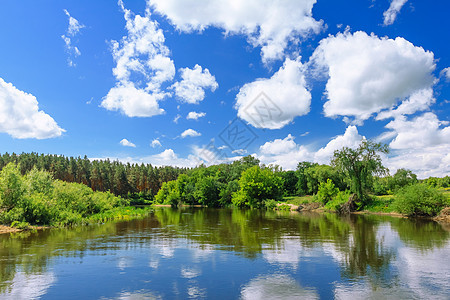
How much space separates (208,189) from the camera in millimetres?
101500

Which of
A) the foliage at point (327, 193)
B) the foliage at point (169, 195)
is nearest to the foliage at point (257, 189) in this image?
the foliage at point (327, 193)

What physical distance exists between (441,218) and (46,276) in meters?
45.8

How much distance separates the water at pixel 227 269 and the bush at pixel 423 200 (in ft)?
71.1

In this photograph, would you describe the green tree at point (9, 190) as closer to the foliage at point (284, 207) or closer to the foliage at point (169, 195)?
the foliage at point (284, 207)

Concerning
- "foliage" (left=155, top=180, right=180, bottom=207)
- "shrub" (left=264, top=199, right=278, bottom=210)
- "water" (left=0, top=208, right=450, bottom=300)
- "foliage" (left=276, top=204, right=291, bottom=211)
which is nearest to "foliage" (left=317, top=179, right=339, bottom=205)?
"foliage" (left=276, top=204, right=291, bottom=211)

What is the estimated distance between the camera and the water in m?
11.1

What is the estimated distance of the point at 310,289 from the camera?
11.4 meters

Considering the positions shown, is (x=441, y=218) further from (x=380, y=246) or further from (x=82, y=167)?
(x=82, y=167)

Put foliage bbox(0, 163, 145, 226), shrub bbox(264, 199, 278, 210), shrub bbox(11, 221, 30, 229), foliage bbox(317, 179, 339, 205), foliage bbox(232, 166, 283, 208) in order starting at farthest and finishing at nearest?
1. foliage bbox(232, 166, 283, 208)
2. shrub bbox(264, 199, 278, 210)
3. foliage bbox(317, 179, 339, 205)
4. foliage bbox(0, 163, 145, 226)
5. shrub bbox(11, 221, 30, 229)

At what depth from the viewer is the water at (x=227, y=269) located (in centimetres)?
1107

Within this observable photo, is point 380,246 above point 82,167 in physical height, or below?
below

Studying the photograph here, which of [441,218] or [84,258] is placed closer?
[84,258]

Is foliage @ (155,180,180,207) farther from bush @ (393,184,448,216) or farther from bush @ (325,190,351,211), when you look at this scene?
bush @ (393,184,448,216)

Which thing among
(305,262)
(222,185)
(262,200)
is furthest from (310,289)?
(222,185)
